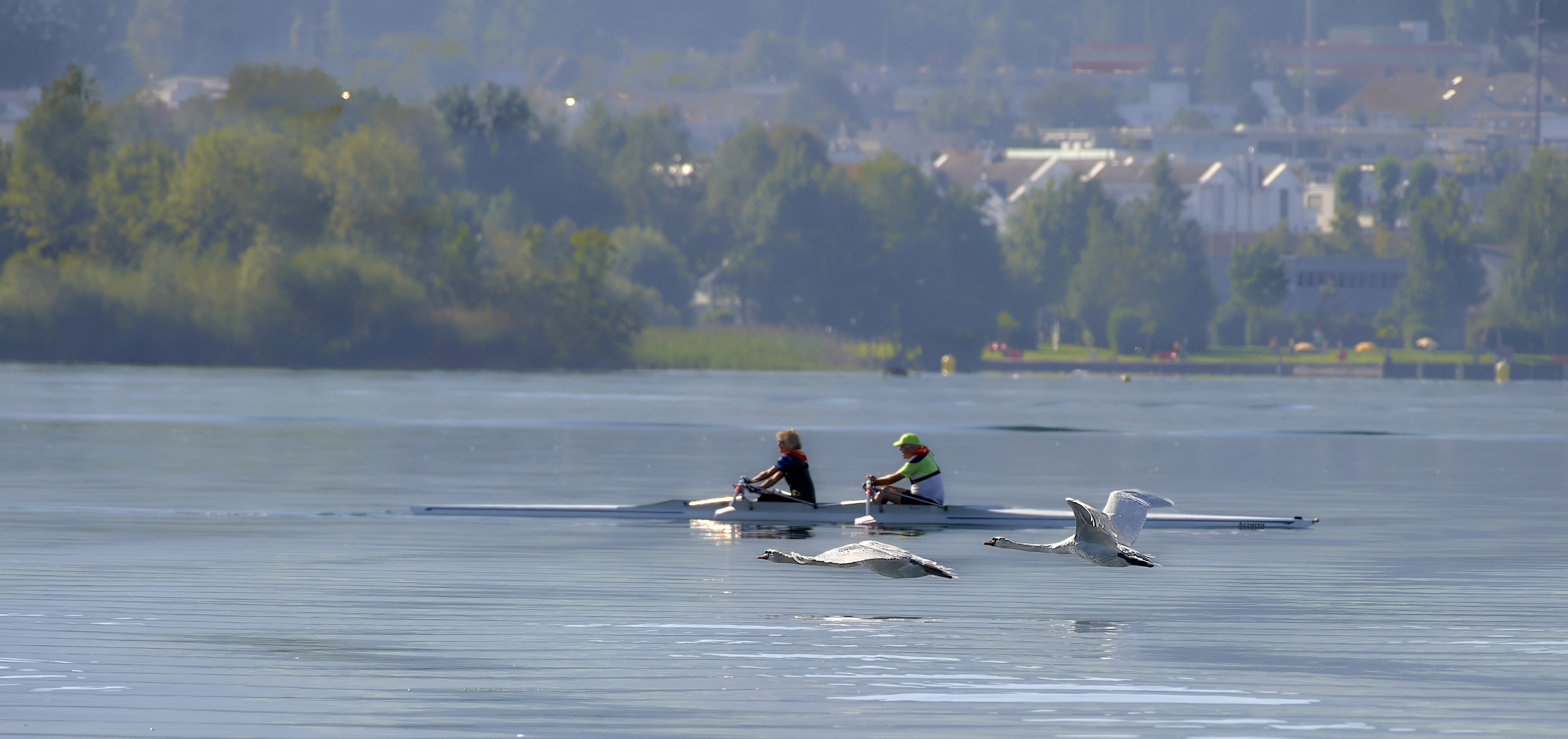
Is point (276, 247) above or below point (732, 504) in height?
above

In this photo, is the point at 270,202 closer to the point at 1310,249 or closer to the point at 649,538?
the point at 649,538

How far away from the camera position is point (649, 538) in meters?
31.0

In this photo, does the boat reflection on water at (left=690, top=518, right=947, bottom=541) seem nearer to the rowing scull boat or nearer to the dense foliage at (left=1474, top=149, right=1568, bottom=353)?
the rowing scull boat

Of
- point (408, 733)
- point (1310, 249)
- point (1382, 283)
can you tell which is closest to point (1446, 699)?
point (408, 733)

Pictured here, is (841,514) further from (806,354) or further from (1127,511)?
(806,354)

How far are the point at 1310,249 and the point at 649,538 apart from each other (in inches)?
6675

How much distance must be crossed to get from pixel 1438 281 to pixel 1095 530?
147m

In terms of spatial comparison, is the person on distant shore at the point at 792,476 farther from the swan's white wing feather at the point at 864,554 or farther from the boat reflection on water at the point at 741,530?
the swan's white wing feather at the point at 864,554

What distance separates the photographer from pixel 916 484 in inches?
1230

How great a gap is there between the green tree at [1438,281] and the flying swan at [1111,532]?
5718 inches

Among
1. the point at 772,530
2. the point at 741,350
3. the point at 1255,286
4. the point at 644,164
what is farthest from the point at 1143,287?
the point at 772,530

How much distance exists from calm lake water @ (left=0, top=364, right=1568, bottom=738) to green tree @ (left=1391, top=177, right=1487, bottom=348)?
383ft

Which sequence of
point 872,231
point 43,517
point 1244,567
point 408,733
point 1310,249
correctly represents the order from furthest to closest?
1. point 1310,249
2. point 872,231
3. point 43,517
4. point 1244,567
5. point 408,733

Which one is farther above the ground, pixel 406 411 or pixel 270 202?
pixel 270 202
